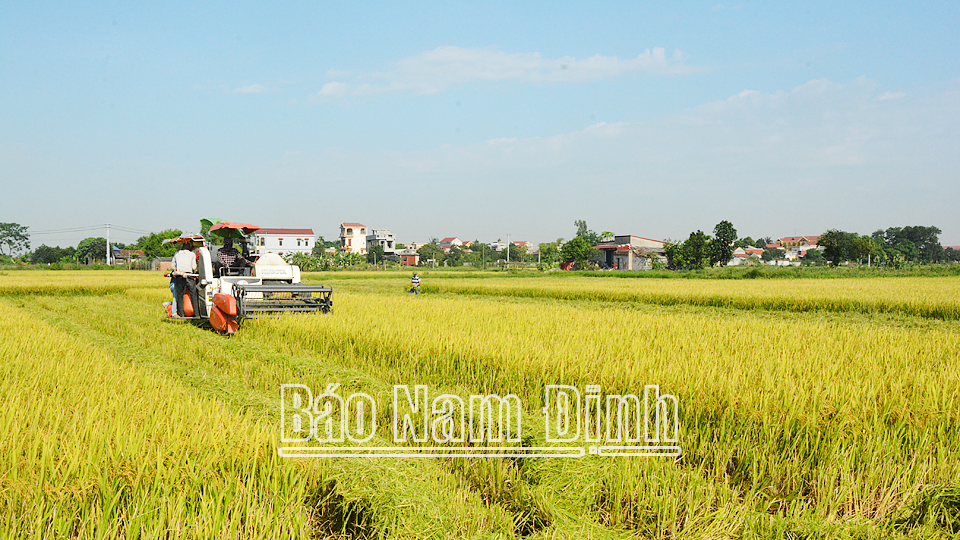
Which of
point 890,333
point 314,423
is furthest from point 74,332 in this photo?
point 890,333

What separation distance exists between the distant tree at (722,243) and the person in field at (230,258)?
55.0m

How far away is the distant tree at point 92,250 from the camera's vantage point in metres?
87.8

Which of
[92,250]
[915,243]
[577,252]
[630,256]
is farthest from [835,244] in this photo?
[92,250]

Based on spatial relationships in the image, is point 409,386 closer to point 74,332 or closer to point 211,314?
point 211,314

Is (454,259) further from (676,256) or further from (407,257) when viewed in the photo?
(676,256)

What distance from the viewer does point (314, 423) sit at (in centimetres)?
418

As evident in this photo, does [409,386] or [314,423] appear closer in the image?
[314,423]

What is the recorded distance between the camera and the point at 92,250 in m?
89.1

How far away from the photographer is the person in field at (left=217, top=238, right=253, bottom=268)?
1109cm

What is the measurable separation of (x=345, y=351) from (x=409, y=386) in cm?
206

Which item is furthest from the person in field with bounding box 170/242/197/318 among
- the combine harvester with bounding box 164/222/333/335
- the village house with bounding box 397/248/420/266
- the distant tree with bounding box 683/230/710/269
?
the village house with bounding box 397/248/420/266

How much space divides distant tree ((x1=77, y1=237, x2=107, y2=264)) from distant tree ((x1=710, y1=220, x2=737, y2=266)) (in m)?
83.5

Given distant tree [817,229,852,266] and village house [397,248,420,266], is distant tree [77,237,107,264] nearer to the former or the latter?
village house [397,248,420,266]

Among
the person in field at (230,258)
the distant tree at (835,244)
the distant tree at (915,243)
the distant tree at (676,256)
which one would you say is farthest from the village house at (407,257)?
the person in field at (230,258)
